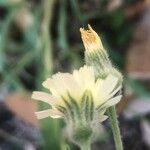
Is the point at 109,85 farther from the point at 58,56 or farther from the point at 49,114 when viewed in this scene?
the point at 58,56

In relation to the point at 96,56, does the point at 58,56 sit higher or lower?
higher

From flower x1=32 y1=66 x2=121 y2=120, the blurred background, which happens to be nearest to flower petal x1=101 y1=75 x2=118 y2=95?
flower x1=32 y1=66 x2=121 y2=120

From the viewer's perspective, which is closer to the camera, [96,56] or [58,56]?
[96,56]

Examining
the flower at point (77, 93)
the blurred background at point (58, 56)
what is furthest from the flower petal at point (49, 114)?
the blurred background at point (58, 56)

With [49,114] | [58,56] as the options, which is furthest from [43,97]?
[58,56]

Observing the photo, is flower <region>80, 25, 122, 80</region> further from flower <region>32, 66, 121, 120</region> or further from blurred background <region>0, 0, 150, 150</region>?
blurred background <region>0, 0, 150, 150</region>
